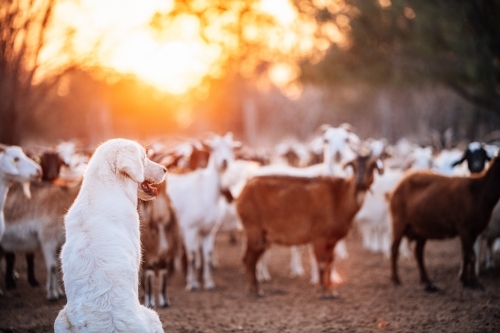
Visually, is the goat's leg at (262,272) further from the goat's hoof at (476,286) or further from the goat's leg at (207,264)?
the goat's hoof at (476,286)

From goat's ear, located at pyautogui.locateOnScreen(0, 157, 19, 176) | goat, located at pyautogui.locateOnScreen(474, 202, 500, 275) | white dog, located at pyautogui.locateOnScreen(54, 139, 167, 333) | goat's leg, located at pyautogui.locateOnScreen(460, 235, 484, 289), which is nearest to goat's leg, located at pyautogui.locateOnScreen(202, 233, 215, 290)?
goat's ear, located at pyautogui.locateOnScreen(0, 157, 19, 176)

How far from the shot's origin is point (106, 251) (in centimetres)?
438

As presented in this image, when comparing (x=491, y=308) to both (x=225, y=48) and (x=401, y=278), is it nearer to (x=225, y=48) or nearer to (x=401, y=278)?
(x=401, y=278)

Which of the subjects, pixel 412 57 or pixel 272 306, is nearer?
pixel 272 306

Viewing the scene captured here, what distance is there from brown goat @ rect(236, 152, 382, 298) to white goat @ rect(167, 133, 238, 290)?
3.48 feet

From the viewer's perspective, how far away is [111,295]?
421cm

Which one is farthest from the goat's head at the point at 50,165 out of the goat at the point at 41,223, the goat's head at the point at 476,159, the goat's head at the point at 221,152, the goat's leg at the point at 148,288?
the goat's head at the point at 476,159

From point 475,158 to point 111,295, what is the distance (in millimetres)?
8354

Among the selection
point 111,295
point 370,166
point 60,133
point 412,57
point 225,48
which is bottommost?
point 111,295

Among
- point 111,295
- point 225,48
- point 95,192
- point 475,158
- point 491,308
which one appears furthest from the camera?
point 225,48

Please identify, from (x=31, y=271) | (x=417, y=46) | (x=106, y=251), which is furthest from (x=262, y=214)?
(x=417, y=46)

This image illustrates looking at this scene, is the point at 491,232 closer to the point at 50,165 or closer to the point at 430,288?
the point at 430,288

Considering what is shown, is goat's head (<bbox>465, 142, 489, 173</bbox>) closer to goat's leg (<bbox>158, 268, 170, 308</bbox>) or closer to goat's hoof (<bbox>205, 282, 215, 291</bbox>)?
goat's hoof (<bbox>205, 282, 215, 291</bbox>)

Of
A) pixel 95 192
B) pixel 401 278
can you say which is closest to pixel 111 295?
pixel 95 192
